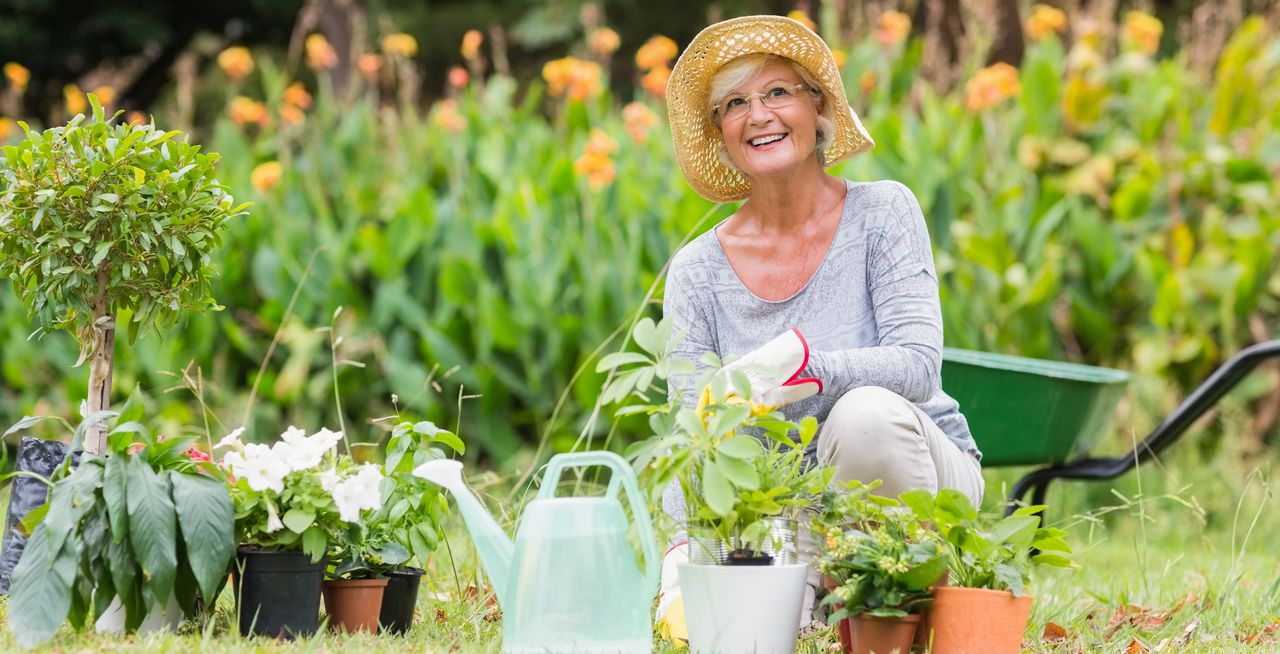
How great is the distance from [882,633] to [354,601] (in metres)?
0.73

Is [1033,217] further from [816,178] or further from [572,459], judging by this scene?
[572,459]

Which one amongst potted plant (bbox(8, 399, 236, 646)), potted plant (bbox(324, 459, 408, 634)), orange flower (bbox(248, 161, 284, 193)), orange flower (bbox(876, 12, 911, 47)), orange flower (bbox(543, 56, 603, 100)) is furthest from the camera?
orange flower (bbox(876, 12, 911, 47))

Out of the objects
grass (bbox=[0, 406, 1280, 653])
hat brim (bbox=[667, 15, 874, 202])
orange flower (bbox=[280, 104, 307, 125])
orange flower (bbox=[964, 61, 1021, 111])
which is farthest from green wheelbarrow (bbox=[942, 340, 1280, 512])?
orange flower (bbox=[280, 104, 307, 125])

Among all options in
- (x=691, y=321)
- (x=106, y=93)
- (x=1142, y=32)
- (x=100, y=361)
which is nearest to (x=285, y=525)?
(x=100, y=361)

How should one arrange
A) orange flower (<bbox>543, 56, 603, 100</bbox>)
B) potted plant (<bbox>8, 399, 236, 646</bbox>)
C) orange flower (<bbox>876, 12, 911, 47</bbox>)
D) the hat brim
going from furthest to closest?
orange flower (<bbox>876, 12, 911, 47</bbox>) → orange flower (<bbox>543, 56, 603, 100</bbox>) → the hat brim → potted plant (<bbox>8, 399, 236, 646</bbox>)

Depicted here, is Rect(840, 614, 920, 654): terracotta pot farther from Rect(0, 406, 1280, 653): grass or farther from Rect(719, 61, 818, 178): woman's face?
Rect(719, 61, 818, 178): woman's face

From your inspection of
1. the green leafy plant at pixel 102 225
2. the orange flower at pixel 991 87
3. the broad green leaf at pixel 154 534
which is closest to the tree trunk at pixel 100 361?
the green leafy plant at pixel 102 225

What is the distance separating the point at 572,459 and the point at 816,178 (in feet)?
2.65

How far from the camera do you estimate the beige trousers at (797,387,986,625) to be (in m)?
1.89

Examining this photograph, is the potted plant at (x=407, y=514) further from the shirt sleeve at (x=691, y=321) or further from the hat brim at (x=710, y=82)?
the hat brim at (x=710, y=82)

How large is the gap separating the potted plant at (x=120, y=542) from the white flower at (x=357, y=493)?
0.14 metres

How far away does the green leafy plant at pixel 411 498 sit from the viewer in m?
1.92

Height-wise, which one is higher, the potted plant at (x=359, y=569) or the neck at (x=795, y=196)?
the neck at (x=795, y=196)

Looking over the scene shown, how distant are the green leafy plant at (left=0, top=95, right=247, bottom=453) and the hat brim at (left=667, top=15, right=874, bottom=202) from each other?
810 millimetres
